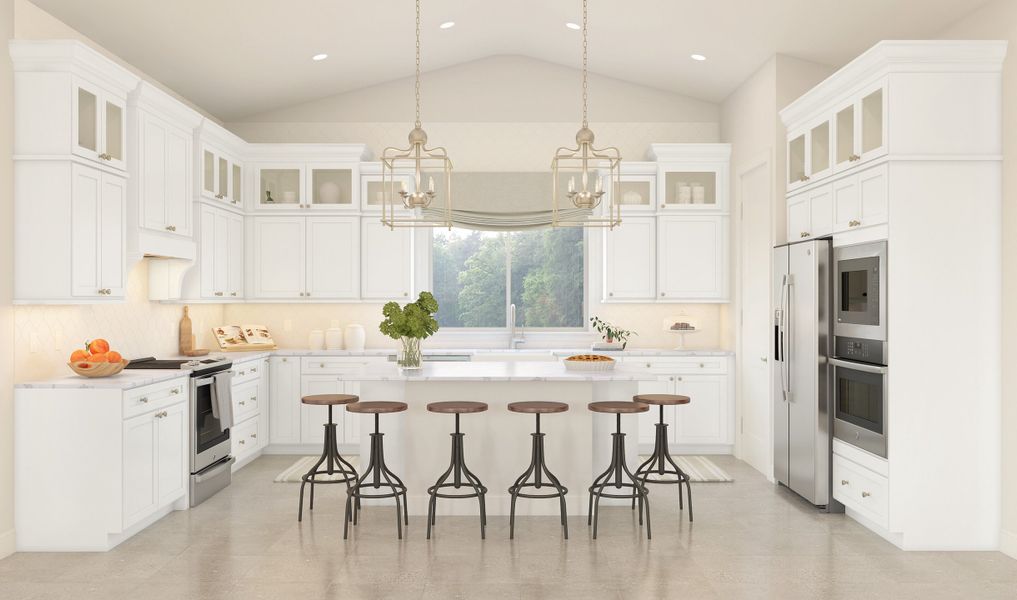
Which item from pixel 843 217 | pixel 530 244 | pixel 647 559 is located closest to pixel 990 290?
pixel 843 217

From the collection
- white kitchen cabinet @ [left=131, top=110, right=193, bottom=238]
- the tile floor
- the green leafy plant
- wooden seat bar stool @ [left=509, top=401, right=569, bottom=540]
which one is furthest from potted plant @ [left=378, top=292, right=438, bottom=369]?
white kitchen cabinet @ [left=131, top=110, right=193, bottom=238]

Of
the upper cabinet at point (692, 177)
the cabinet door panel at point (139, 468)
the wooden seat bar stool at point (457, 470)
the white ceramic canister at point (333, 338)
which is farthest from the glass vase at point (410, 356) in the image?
the upper cabinet at point (692, 177)

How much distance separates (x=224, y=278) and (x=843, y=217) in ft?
16.6

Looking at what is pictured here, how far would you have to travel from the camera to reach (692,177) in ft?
24.1

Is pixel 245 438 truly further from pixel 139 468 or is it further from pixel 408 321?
pixel 408 321

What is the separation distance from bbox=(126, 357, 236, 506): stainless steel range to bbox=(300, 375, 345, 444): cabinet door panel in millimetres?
1072

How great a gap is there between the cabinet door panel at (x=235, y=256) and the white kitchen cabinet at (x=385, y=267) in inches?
44.0

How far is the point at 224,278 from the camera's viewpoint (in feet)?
22.3

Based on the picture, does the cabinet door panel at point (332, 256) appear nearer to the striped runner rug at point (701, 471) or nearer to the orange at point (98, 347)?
the orange at point (98, 347)

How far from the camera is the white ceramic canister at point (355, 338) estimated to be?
7406 mm

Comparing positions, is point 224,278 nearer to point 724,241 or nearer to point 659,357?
point 659,357

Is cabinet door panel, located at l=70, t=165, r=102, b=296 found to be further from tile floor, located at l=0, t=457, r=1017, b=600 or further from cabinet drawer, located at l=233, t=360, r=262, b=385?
cabinet drawer, located at l=233, t=360, r=262, b=385

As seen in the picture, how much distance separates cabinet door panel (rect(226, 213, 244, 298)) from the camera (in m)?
6.89

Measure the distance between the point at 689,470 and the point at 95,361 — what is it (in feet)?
14.7
